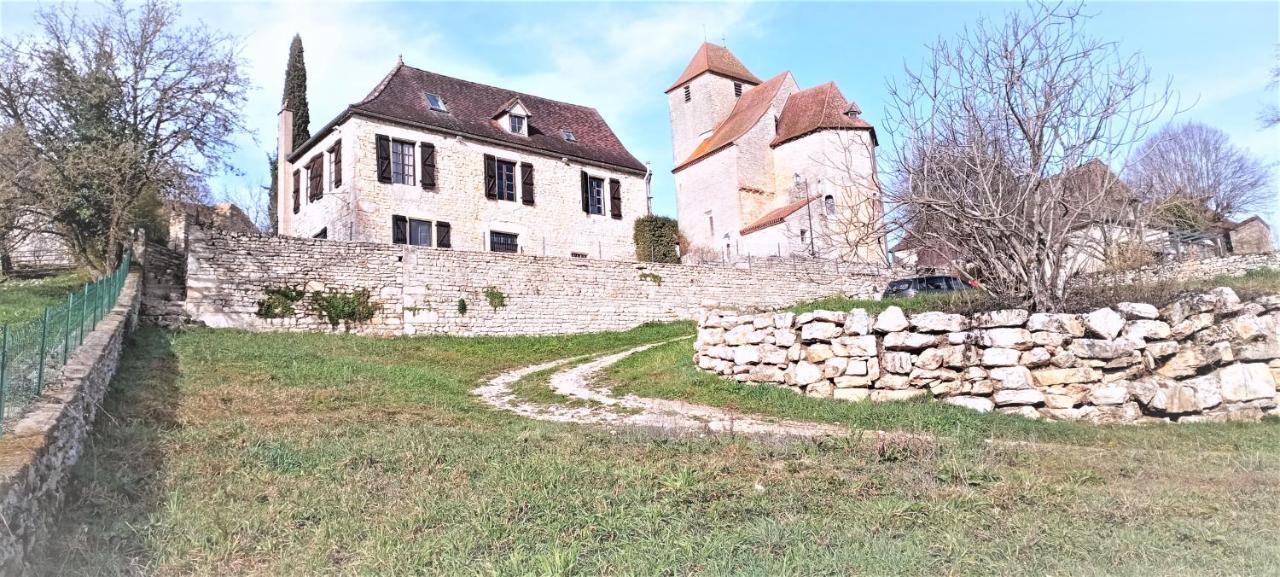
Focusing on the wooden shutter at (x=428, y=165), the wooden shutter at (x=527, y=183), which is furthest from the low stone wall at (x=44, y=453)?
the wooden shutter at (x=527, y=183)

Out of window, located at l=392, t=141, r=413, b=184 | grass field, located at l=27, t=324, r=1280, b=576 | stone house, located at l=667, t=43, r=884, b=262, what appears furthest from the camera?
stone house, located at l=667, t=43, r=884, b=262

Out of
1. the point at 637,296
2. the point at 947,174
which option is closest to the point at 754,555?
the point at 947,174

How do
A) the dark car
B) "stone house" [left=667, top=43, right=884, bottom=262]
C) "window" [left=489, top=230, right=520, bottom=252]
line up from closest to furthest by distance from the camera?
the dark car
"window" [left=489, top=230, right=520, bottom=252]
"stone house" [left=667, top=43, right=884, bottom=262]

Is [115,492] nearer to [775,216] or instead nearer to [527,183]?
[527,183]

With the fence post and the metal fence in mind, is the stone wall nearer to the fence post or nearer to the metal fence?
the metal fence

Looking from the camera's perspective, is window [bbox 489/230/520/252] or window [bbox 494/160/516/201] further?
window [bbox 494/160/516/201]

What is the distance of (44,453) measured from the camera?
4.93 metres

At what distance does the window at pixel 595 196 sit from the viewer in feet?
96.4

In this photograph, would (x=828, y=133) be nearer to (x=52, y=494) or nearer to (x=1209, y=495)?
(x=1209, y=495)

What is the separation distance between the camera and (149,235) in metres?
22.0

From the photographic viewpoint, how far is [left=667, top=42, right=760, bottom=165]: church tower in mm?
39656

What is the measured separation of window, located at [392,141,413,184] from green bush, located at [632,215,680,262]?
368 inches

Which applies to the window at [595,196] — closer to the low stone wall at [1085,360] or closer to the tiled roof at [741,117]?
the tiled roof at [741,117]

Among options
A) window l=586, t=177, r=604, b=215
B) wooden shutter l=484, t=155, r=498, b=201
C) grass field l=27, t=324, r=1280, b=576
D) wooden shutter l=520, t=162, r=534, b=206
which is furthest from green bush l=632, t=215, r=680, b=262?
grass field l=27, t=324, r=1280, b=576
